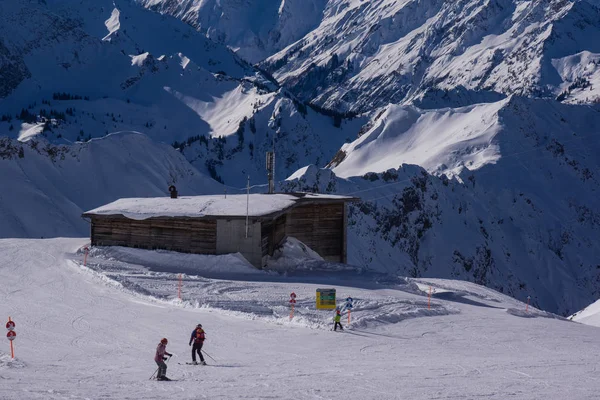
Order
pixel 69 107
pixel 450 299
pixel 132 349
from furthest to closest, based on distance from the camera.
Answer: pixel 69 107 < pixel 450 299 < pixel 132 349

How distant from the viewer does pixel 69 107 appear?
152 metres

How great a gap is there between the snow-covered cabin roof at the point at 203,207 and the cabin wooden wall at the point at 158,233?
331 mm

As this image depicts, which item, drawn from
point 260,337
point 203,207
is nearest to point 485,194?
point 203,207

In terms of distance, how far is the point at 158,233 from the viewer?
33.2 m

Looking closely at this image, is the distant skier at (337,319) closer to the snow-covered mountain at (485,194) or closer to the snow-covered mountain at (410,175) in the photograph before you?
the snow-covered mountain at (410,175)

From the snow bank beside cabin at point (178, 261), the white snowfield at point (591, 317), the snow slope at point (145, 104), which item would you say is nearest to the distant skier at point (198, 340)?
the snow bank beside cabin at point (178, 261)

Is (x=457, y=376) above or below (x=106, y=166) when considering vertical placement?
below

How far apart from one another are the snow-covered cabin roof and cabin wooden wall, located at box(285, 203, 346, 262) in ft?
2.55

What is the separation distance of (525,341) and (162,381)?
1220cm

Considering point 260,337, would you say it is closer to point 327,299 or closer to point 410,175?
point 327,299

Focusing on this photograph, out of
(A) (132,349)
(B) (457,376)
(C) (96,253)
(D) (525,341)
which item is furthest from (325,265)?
(B) (457,376)

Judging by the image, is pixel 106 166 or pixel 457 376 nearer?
pixel 457 376

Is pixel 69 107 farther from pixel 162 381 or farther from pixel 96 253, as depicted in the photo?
pixel 162 381

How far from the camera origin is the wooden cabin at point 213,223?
105 feet
